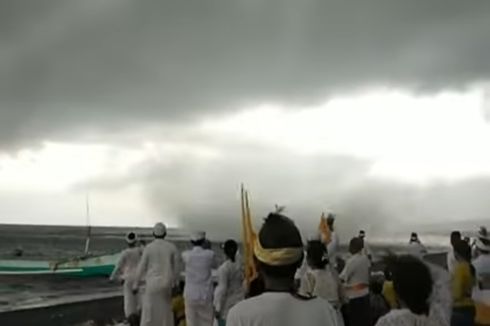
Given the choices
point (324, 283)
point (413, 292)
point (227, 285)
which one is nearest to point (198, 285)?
point (227, 285)

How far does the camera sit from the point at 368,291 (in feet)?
40.0

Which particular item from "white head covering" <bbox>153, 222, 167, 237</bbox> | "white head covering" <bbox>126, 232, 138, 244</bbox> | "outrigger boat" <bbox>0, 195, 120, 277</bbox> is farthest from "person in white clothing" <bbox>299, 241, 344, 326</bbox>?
"outrigger boat" <bbox>0, 195, 120, 277</bbox>

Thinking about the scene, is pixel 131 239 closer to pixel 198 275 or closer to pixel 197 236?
pixel 197 236

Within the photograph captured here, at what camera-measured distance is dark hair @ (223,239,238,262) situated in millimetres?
11469

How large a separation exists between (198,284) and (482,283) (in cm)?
420

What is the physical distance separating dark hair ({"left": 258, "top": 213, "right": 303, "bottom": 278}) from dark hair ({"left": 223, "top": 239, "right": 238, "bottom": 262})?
7548mm

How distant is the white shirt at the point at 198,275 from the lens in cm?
1232

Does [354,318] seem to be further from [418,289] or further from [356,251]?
[418,289]

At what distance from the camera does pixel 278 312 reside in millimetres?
3760

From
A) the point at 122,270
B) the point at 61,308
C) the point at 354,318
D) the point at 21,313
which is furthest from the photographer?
the point at 61,308

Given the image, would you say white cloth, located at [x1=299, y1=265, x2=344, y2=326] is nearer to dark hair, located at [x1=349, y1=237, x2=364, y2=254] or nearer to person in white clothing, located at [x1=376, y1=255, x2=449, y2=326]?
dark hair, located at [x1=349, y1=237, x2=364, y2=254]

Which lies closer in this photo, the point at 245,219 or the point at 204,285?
the point at 245,219

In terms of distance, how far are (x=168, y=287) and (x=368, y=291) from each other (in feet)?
9.72

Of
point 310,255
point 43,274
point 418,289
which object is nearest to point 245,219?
point 310,255
